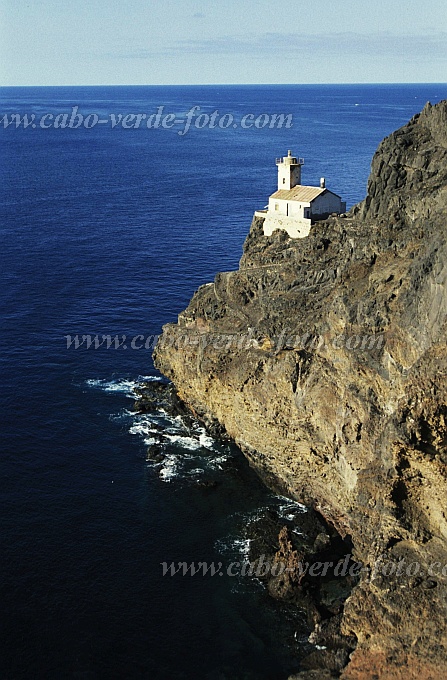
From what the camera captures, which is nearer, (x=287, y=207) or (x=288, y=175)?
(x=287, y=207)

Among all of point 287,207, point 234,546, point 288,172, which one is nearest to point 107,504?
point 234,546

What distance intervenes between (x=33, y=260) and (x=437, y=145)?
81970mm

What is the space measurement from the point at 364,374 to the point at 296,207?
2826 cm

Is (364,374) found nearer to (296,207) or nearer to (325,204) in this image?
(296,207)

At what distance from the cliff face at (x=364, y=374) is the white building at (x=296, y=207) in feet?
5.26

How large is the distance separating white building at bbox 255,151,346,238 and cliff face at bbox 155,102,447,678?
5.26 ft

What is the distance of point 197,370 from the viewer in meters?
69.6

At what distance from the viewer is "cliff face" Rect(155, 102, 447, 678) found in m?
41.9

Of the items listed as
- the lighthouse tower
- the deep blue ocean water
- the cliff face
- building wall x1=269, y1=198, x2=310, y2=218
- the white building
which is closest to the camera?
the cliff face

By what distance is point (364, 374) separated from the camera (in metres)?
52.3

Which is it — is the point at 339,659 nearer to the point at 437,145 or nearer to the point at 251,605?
the point at 251,605

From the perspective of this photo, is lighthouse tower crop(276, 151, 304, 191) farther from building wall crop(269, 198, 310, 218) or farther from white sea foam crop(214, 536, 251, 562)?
white sea foam crop(214, 536, 251, 562)

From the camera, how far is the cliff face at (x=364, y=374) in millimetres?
Answer: 41938

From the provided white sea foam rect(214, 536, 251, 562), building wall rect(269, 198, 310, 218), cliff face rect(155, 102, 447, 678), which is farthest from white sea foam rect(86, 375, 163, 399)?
white sea foam rect(214, 536, 251, 562)
